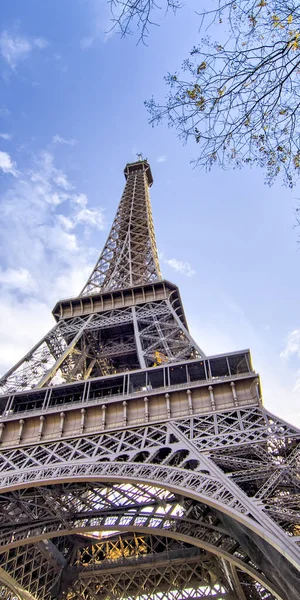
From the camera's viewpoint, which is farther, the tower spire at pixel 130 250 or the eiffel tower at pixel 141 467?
the tower spire at pixel 130 250

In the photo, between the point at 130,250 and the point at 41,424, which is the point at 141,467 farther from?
the point at 130,250

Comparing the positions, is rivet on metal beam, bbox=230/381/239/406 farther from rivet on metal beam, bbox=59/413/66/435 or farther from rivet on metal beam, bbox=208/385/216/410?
rivet on metal beam, bbox=59/413/66/435

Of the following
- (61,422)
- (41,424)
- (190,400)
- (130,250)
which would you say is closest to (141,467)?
(190,400)

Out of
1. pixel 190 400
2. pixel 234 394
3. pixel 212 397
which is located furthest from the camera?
pixel 190 400

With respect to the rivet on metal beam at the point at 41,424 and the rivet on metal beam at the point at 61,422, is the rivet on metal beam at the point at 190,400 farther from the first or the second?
the rivet on metal beam at the point at 41,424

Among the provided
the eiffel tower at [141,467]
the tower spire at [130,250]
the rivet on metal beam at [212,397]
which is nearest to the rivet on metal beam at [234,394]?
the eiffel tower at [141,467]

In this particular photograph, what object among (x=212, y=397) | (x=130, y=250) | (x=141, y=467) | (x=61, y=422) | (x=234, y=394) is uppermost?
(x=130, y=250)

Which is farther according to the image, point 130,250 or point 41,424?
point 130,250

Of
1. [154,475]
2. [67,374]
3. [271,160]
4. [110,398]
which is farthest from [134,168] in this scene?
[271,160]

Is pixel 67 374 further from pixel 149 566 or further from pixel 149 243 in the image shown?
pixel 149 243
